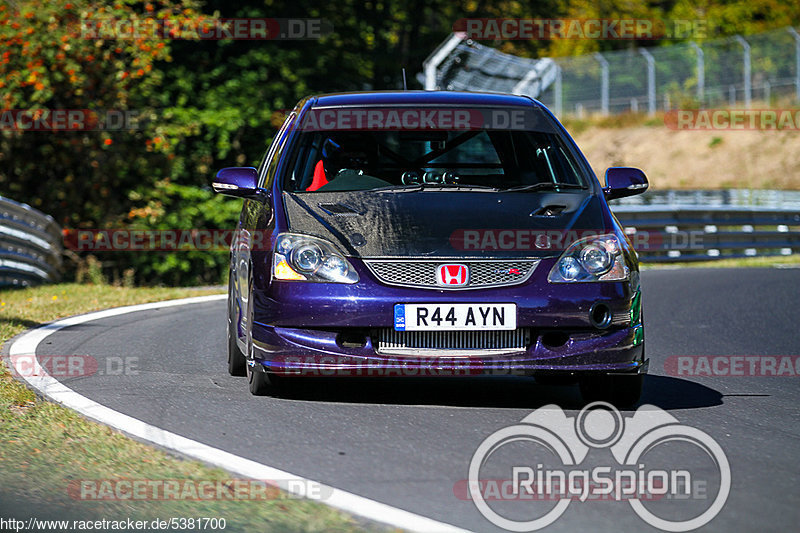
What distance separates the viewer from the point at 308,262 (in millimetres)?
6707

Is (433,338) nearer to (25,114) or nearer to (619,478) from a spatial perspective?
(619,478)

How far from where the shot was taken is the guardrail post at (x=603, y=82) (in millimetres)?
43375

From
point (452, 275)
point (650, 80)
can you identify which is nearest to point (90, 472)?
point (452, 275)

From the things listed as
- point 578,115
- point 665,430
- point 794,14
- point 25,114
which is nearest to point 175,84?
point 25,114

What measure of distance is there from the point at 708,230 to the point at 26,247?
1355 centimetres

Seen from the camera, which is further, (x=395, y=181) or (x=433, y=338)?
(x=395, y=181)

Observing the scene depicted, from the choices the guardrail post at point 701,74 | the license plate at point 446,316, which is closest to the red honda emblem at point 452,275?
the license plate at point 446,316

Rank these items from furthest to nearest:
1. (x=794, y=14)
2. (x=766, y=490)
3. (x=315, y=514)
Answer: (x=794, y=14) < (x=766, y=490) < (x=315, y=514)

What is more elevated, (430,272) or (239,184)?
(239,184)

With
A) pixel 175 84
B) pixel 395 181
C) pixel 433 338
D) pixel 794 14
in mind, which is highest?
pixel 794 14

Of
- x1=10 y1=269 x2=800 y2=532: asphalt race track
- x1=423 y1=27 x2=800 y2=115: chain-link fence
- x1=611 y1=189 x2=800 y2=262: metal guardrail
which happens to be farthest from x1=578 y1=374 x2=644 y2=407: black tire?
x1=423 y1=27 x2=800 y2=115: chain-link fence

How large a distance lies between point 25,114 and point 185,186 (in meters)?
4.54

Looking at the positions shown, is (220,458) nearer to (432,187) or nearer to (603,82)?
(432,187)

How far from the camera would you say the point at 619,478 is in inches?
203
